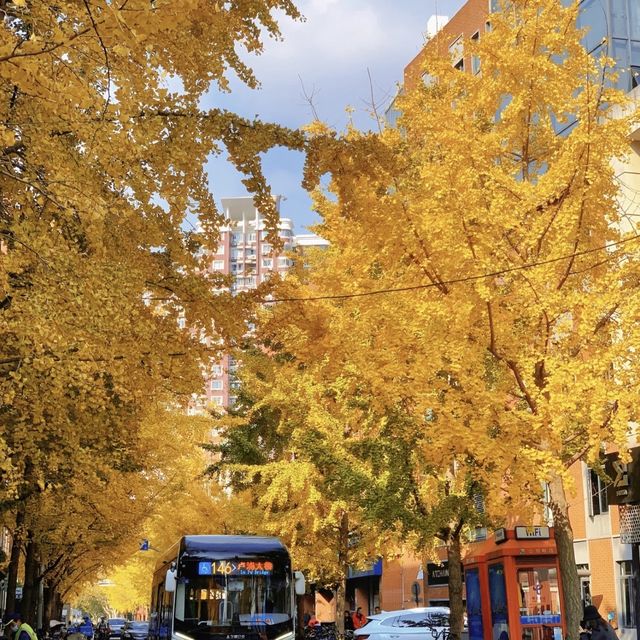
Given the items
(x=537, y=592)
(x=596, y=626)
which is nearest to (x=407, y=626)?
(x=537, y=592)

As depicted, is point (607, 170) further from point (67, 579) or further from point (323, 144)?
point (67, 579)

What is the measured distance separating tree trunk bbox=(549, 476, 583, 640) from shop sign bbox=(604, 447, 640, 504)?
5325mm

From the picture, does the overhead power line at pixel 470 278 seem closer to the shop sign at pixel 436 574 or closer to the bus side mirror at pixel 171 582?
the bus side mirror at pixel 171 582

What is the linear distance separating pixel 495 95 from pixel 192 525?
28752 mm

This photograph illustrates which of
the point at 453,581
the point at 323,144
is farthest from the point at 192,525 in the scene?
the point at 323,144

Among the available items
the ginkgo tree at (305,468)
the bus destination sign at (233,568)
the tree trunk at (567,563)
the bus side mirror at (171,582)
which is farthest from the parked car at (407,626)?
the tree trunk at (567,563)

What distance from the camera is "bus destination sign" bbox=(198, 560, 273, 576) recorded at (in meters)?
16.4

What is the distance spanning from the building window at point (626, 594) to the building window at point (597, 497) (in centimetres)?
180

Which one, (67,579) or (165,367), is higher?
(165,367)

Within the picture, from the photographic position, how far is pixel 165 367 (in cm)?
1081

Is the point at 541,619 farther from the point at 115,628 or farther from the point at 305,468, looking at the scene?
the point at 115,628

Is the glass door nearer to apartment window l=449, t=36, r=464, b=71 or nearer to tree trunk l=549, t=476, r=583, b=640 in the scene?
tree trunk l=549, t=476, r=583, b=640

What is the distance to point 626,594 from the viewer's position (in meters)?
25.2

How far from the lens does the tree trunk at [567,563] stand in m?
13.1
